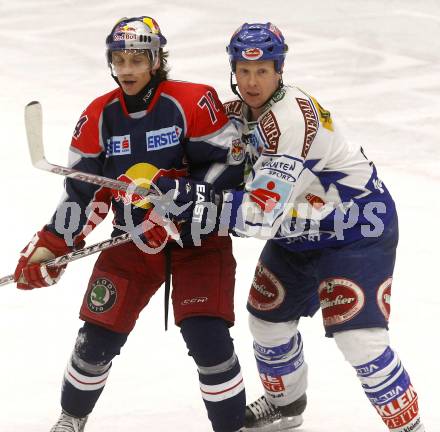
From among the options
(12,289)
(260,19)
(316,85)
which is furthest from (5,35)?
(12,289)

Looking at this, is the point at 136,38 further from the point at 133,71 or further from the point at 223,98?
the point at 223,98

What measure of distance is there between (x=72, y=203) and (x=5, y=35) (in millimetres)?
6881

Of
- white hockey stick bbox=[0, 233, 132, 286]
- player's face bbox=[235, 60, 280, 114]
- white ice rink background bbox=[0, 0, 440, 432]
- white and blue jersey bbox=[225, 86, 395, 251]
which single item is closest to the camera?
white and blue jersey bbox=[225, 86, 395, 251]

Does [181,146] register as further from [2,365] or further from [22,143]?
[22,143]

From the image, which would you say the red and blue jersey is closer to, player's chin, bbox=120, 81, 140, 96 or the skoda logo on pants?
player's chin, bbox=120, 81, 140, 96

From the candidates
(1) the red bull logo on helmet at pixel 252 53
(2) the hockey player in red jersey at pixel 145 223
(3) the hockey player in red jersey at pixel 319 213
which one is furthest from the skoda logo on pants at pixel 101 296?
(1) the red bull logo on helmet at pixel 252 53

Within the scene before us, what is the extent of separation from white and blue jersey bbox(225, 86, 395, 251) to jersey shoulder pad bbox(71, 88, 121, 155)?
43 cm

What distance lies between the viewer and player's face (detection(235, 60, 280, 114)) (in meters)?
3.62

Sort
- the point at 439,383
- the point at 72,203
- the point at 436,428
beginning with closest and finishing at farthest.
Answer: the point at 72,203 < the point at 436,428 < the point at 439,383

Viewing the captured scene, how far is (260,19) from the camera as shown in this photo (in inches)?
420

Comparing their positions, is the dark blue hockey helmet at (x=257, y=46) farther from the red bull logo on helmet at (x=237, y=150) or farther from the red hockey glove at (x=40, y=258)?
the red hockey glove at (x=40, y=258)

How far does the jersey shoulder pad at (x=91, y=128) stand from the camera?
371cm

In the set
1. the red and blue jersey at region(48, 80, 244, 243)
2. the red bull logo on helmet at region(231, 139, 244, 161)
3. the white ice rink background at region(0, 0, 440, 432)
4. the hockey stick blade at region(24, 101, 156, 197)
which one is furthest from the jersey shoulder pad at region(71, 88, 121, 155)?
the white ice rink background at region(0, 0, 440, 432)

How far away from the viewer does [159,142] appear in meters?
3.63
